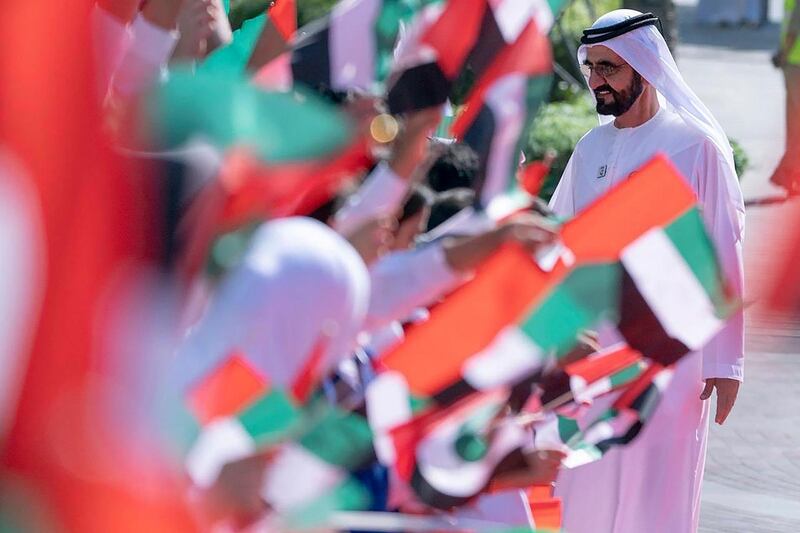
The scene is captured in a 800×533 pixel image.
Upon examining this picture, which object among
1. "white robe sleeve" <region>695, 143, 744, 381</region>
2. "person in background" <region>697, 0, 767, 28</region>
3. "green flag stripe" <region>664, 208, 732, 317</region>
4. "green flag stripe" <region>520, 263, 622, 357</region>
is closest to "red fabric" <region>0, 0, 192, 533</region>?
"green flag stripe" <region>520, 263, 622, 357</region>

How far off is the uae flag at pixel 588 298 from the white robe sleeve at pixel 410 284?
0.42 feet

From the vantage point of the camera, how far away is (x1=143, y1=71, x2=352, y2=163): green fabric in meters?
1.55

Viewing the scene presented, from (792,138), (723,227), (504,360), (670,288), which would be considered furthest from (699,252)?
(723,227)

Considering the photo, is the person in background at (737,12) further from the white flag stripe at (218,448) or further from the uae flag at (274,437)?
the white flag stripe at (218,448)

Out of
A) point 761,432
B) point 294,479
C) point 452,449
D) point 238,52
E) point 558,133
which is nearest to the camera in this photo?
point 294,479

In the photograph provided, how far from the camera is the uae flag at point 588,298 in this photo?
195cm

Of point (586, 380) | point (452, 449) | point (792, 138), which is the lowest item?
point (792, 138)

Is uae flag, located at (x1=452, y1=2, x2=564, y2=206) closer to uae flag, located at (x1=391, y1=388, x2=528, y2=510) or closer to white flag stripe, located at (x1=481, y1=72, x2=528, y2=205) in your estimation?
white flag stripe, located at (x1=481, y1=72, x2=528, y2=205)

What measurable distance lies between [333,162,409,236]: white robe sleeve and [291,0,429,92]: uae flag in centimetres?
12

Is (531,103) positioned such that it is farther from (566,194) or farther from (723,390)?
(566,194)

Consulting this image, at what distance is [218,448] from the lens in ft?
5.72

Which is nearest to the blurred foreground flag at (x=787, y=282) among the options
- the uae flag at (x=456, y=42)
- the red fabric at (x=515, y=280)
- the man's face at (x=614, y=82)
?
the red fabric at (x=515, y=280)

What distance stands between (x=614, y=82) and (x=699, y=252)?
260 cm

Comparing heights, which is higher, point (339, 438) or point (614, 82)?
point (339, 438)
